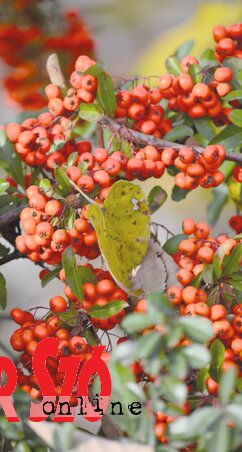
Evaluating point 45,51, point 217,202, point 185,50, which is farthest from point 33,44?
point 217,202

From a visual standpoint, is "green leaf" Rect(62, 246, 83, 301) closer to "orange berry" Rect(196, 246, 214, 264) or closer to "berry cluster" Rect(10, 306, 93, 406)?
"berry cluster" Rect(10, 306, 93, 406)

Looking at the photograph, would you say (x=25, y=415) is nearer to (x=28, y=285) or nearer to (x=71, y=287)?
(x=71, y=287)

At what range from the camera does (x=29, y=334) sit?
0.87m

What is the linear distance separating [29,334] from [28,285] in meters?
1.84

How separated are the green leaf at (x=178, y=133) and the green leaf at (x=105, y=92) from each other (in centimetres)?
9

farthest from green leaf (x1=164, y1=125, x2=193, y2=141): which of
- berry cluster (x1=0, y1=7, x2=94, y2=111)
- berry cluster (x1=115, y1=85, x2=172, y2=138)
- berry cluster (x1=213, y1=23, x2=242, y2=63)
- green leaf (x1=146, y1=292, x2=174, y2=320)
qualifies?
berry cluster (x1=0, y1=7, x2=94, y2=111)

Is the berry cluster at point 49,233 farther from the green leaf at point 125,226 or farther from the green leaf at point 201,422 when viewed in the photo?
the green leaf at point 201,422

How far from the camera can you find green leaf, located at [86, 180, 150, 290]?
2.85 ft

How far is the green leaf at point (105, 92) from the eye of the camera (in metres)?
1.04

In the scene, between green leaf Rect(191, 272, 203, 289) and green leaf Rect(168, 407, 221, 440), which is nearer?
green leaf Rect(168, 407, 221, 440)

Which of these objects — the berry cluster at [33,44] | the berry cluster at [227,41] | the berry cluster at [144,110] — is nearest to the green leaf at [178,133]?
the berry cluster at [144,110]

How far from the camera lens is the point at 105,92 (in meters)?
1.04

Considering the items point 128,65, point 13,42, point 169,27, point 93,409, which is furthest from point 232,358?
point 169,27

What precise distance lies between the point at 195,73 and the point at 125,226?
304 mm
